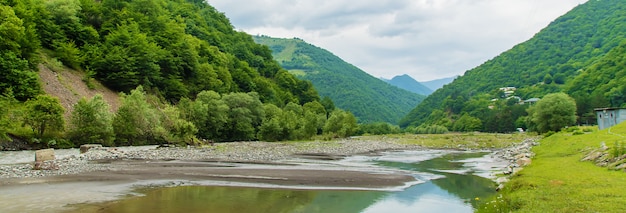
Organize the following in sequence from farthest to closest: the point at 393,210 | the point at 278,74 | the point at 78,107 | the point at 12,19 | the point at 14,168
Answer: the point at 278,74
the point at 12,19
the point at 78,107
the point at 14,168
the point at 393,210

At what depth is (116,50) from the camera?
85000 millimetres

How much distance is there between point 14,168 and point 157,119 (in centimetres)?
3674

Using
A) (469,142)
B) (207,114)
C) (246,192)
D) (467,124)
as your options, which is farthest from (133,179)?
(467,124)

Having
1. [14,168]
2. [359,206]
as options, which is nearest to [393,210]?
[359,206]

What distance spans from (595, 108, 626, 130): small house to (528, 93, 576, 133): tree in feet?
83.8

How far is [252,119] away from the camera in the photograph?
98250mm

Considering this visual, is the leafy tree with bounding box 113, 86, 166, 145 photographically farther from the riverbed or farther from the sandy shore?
the riverbed

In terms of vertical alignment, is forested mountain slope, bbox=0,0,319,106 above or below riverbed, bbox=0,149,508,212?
above

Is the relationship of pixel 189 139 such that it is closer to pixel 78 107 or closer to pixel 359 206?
pixel 78 107

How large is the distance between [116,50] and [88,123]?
3610 cm

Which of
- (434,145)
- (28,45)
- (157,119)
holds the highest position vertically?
(28,45)

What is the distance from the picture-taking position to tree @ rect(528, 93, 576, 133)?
88.4 m

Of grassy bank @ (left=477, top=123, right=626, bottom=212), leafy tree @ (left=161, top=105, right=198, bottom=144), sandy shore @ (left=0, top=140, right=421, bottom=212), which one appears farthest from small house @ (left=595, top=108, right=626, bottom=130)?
leafy tree @ (left=161, top=105, right=198, bottom=144)

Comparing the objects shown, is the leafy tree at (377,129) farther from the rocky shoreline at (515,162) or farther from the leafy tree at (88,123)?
the leafy tree at (88,123)
